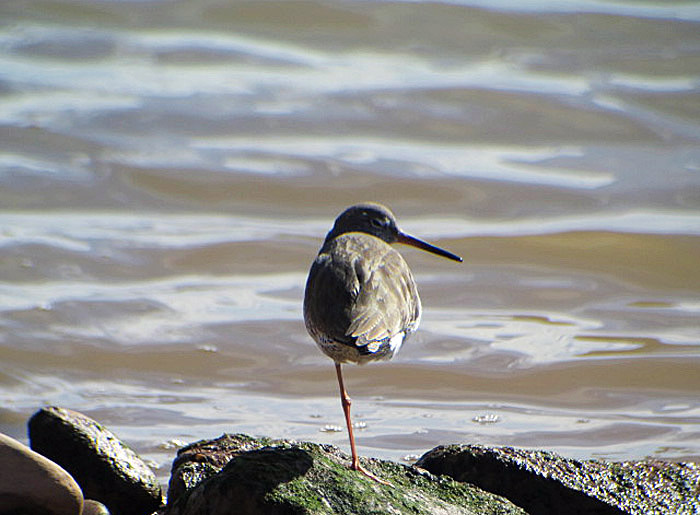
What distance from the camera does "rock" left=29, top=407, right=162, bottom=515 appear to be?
479cm

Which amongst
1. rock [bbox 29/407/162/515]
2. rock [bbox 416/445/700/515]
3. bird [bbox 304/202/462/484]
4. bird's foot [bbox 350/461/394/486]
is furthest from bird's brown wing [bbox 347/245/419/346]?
rock [bbox 29/407/162/515]

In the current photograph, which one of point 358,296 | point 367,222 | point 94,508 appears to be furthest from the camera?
point 367,222

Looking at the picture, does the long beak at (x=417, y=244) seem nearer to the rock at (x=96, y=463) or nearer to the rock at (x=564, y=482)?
the rock at (x=564, y=482)

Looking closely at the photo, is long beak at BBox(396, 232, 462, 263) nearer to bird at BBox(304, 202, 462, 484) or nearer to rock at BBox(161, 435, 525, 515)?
bird at BBox(304, 202, 462, 484)

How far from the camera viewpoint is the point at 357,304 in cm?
472

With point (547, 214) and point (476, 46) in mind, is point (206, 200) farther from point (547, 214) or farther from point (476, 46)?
point (476, 46)

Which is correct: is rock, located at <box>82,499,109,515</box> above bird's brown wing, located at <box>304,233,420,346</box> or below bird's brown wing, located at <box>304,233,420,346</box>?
below

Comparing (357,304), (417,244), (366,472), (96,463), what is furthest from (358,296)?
(417,244)

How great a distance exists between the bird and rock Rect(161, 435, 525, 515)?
0.19 meters

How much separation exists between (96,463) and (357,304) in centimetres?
144

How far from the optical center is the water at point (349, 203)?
23.4 ft

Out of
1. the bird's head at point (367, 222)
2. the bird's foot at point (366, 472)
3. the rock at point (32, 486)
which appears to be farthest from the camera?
the bird's head at point (367, 222)

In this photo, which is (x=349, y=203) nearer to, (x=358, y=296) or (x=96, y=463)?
(x=358, y=296)

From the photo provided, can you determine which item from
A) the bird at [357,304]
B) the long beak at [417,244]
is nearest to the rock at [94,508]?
the bird at [357,304]
